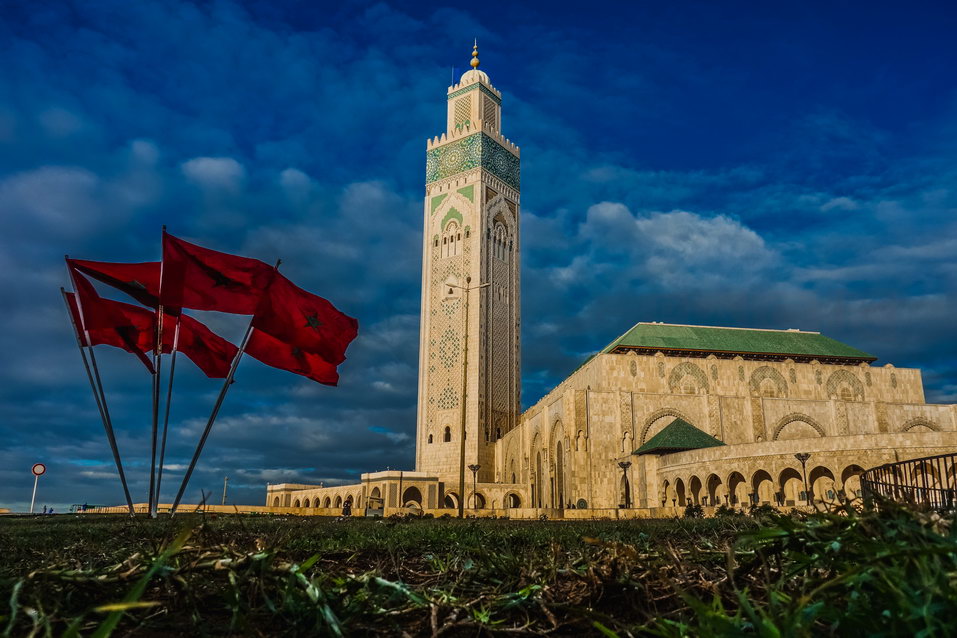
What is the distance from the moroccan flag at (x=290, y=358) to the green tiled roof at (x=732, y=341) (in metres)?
28.0

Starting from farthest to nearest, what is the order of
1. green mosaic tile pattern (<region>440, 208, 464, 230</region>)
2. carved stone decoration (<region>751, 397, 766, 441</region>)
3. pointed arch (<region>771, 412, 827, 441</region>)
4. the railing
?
1. green mosaic tile pattern (<region>440, 208, 464, 230</region>)
2. pointed arch (<region>771, 412, 827, 441</region>)
3. carved stone decoration (<region>751, 397, 766, 441</region>)
4. the railing

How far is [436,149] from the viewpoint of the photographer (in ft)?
172

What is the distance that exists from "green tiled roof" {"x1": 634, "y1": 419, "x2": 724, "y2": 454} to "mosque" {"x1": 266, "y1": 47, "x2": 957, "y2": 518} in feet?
0.34

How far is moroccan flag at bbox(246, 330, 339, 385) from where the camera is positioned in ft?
37.8

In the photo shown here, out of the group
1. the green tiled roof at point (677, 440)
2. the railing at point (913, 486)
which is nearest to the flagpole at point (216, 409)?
the railing at point (913, 486)

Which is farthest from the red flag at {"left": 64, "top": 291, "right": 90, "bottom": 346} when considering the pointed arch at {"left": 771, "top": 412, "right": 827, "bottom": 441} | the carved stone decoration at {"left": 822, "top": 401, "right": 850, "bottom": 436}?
the carved stone decoration at {"left": 822, "top": 401, "right": 850, "bottom": 436}

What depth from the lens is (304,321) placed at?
11.2 meters

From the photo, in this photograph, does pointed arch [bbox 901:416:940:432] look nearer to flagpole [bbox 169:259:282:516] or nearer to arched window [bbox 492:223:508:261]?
arched window [bbox 492:223:508:261]

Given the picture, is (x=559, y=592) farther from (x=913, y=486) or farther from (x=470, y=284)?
(x=470, y=284)

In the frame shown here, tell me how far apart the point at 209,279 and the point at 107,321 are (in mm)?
2035

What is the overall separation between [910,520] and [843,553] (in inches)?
6.6

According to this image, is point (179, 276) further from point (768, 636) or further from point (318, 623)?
point (768, 636)

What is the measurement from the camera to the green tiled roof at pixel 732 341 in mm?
38250

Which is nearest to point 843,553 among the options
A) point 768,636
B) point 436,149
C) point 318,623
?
point 768,636
